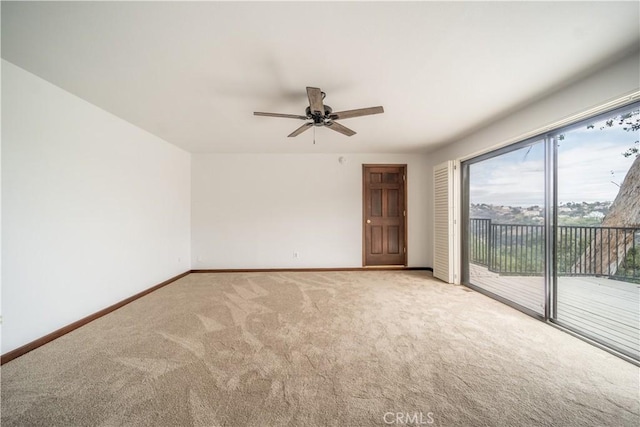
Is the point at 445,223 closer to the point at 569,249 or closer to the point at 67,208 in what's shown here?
the point at 569,249

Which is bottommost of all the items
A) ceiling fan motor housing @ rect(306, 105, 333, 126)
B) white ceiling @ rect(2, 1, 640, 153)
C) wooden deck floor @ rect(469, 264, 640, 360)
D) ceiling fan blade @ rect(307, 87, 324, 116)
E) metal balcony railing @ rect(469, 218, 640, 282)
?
wooden deck floor @ rect(469, 264, 640, 360)

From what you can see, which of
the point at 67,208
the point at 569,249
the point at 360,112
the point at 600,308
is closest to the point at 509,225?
the point at 569,249

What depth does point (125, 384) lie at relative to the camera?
1.52 m

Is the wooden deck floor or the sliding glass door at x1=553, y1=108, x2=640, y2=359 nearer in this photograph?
the sliding glass door at x1=553, y1=108, x2=640, y2=359

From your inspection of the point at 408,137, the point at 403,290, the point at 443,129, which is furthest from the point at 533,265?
the point at 408,137

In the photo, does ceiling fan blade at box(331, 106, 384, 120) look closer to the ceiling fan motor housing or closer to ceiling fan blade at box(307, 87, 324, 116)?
the ceiling fan motor housing

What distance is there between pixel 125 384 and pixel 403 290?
3.24 meters

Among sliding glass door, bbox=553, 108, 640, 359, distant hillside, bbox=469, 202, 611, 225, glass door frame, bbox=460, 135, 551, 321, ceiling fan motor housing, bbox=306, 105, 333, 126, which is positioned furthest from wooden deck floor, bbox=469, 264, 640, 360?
ceiling fan motor housing, bbox=306, 105, 333, 126

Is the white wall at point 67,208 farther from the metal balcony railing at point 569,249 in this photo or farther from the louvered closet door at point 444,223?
the metal balcony railing at point 569,249

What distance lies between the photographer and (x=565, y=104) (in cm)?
210

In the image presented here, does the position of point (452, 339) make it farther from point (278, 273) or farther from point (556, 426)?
point (278, 273)

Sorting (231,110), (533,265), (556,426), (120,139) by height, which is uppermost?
(231,110)

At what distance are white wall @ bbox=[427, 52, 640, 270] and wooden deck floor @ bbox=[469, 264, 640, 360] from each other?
1678 mm

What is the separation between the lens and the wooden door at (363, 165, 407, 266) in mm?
4574
